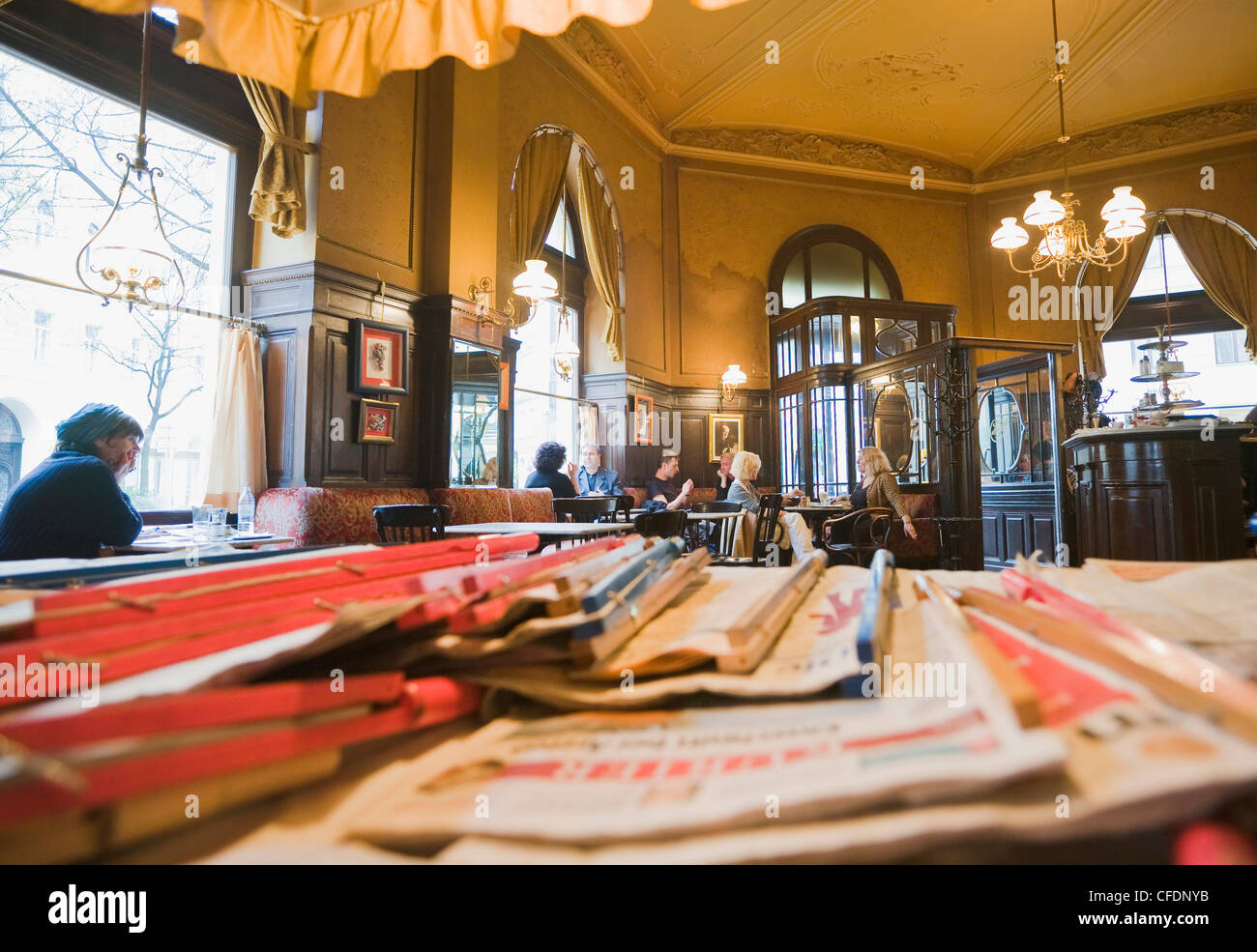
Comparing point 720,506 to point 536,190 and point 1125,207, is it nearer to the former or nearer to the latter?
point 536,190

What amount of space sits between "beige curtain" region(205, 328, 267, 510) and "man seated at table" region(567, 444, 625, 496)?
12.0 ft

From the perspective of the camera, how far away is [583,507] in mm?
5668

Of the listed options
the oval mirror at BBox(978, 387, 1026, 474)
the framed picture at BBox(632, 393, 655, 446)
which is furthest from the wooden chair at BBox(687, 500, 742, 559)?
the oval mirror at BBox(978, 387, 1026, 474)

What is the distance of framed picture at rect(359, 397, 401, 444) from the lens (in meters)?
5.34

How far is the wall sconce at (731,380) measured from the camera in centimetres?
976

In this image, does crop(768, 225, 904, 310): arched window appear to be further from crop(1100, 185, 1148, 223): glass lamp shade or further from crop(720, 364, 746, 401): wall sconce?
crop(1100, 185, 1148, 223): glass lamp shade

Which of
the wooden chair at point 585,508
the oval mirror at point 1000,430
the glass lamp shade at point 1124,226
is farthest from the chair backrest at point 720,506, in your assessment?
the glass lamp shade at point 1124,226

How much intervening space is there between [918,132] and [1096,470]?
25.1ft

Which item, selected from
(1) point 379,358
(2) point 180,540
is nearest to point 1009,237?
(1) point 379,358

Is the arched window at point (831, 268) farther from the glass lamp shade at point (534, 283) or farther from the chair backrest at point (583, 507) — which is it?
the chair backrest at point (583, 507)

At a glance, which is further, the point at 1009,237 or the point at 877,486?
the point at 1009,237

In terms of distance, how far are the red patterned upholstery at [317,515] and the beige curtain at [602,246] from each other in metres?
4.57

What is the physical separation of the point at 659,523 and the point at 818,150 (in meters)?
8.71

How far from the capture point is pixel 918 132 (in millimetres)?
10148
